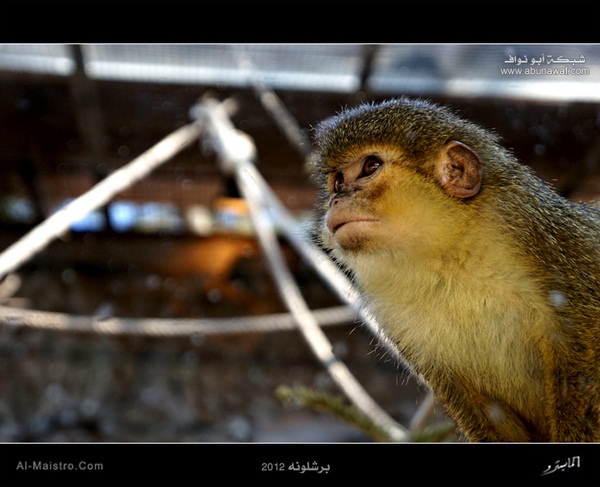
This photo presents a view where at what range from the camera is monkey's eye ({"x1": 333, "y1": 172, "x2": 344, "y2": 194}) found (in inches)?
51.3

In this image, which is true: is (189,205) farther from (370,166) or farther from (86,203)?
(370,166)

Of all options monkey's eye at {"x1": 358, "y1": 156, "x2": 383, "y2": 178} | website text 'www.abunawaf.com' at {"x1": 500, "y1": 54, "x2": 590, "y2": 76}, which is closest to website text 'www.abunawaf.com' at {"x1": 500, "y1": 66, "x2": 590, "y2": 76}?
website text 'www.abunawaf.com' at {"x1": 500, "y1": 54, "x2": 590, "y2": 76}

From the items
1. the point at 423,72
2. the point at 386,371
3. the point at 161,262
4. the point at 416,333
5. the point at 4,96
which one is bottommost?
the point at 416,333

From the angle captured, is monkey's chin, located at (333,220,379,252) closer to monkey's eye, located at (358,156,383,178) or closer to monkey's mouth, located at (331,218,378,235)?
monkey's mouth, located at (331,218,378,235)

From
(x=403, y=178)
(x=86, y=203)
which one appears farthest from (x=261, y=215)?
(x=403, y=178)

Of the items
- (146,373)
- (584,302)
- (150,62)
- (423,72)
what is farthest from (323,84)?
(146,373)

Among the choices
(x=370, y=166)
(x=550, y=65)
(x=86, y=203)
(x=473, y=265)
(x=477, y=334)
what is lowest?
(x=477, y=334)

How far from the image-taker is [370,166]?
1261 millimetres

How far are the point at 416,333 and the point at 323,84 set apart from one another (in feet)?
3.48

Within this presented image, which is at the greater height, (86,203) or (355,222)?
(86,203)

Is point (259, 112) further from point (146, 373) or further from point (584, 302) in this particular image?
point (146, 373)

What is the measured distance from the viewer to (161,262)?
4770 mm

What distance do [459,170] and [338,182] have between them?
0.83 feet

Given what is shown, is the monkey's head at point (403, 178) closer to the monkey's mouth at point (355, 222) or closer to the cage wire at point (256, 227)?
the monkey's mouth at point (355, 222)
